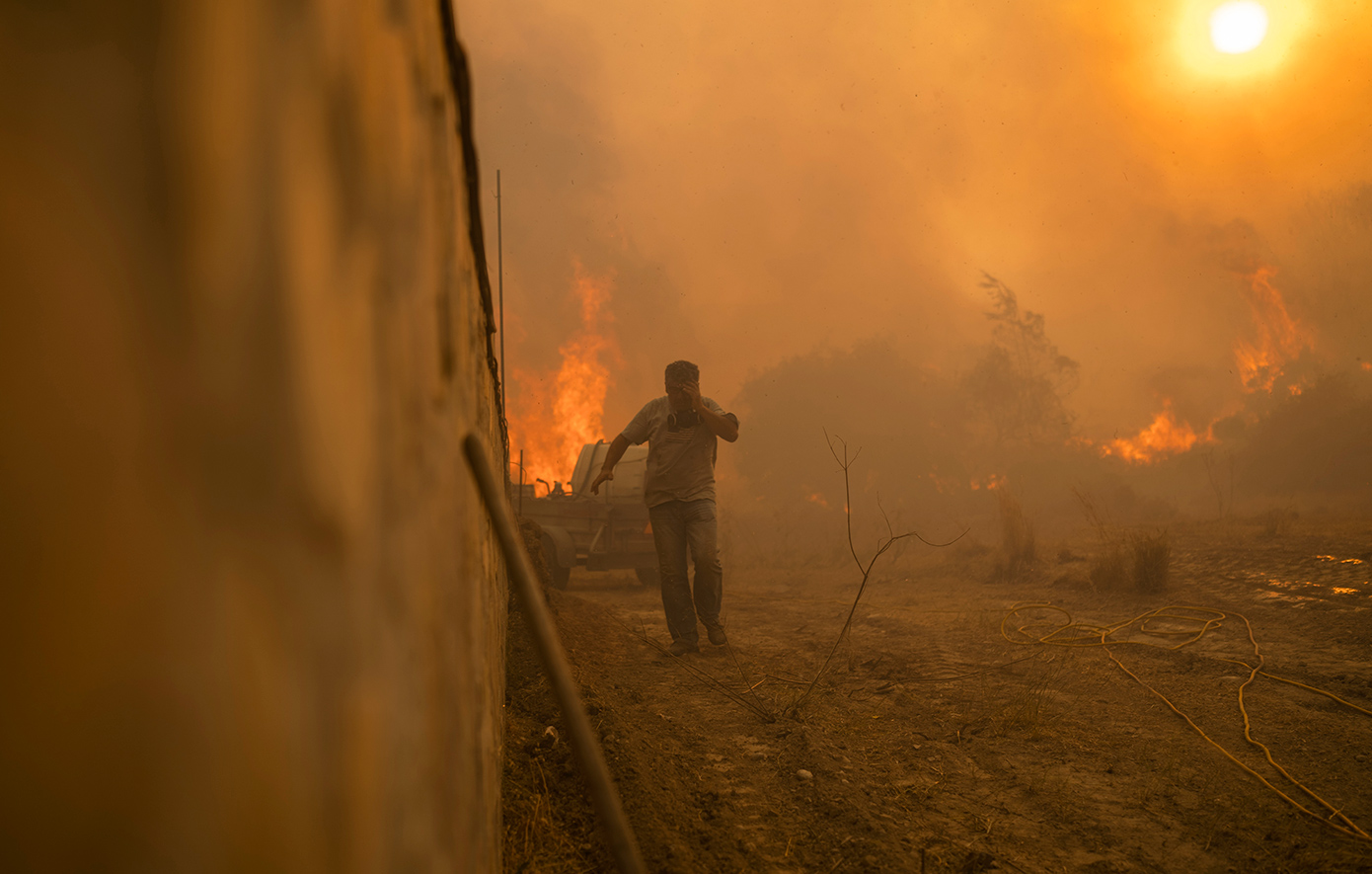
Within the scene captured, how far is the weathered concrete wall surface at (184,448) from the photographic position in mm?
350

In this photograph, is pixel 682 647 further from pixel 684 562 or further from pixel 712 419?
pixel 712 419

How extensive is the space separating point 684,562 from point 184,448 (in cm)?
413

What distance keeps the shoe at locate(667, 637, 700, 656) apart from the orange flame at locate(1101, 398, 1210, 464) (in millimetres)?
28791

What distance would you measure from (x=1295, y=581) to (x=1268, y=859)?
4.81m

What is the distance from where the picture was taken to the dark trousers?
421 centimetres

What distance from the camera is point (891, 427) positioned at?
3127cm

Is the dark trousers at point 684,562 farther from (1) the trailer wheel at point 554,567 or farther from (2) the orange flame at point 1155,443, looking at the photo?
(2) the orange flame at point 1155,443

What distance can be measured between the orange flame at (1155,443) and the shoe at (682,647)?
28.8m

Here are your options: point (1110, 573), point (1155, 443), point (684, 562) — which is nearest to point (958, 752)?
point (684, 562)

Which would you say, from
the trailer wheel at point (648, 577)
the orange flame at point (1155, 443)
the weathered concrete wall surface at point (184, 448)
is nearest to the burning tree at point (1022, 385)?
the orange flame at point (1155, 443)

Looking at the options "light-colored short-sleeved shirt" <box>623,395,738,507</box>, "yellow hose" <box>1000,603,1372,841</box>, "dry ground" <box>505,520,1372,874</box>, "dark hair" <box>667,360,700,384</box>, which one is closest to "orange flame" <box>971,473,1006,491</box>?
"yellow hose" <box>1000,603,1372,841</box>

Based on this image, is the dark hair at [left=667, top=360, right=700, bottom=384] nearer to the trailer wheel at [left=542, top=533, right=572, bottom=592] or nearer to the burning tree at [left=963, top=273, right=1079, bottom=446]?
the trailer wheel at [left=542, top=533, right=572, bottom=592]

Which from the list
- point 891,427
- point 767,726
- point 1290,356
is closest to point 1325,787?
point 767,726

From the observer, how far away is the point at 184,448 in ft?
1.28
